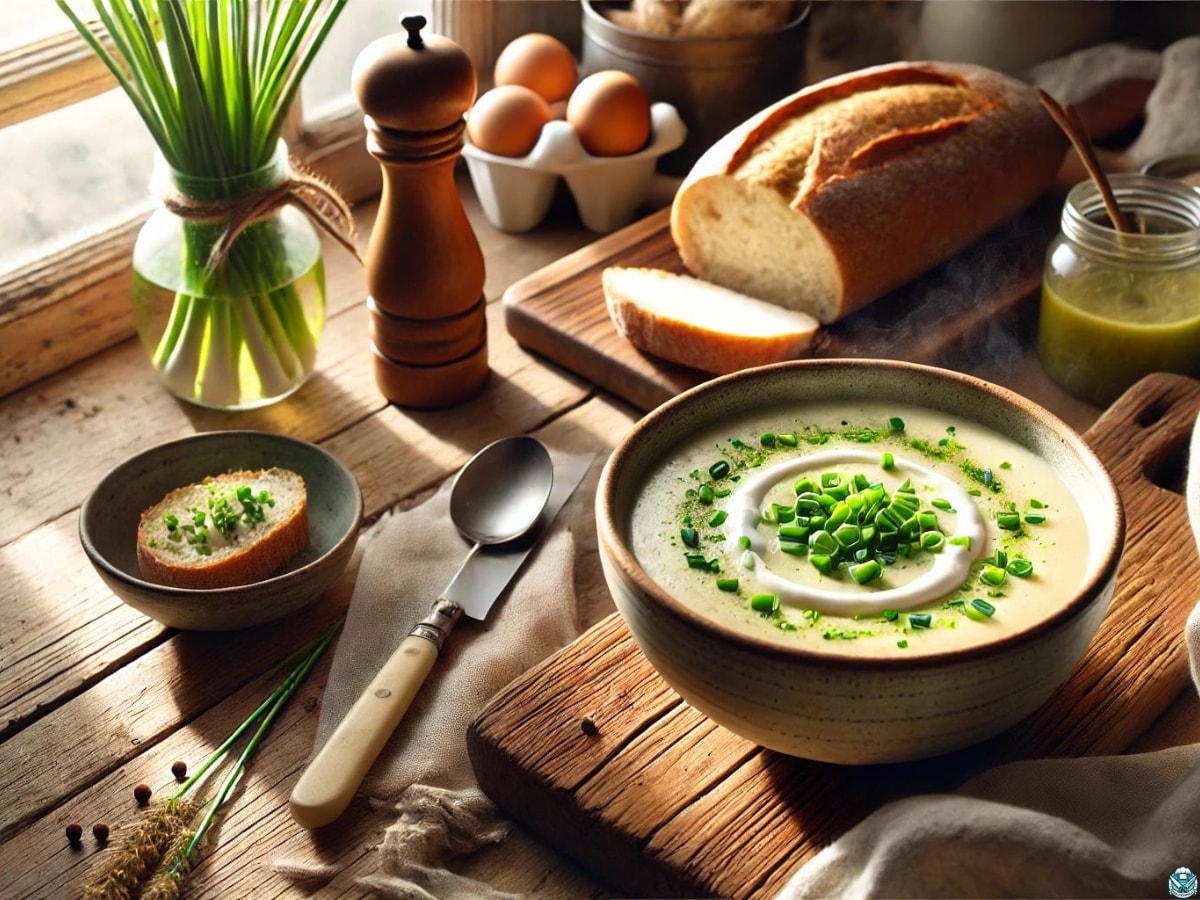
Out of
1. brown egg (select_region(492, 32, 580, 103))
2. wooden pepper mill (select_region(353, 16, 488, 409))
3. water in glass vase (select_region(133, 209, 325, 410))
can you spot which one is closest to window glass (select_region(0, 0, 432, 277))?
water in glass vase (select_region(133, 209, 325, 410))

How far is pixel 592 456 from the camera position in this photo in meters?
1.59

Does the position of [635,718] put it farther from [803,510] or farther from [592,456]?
[592,456]

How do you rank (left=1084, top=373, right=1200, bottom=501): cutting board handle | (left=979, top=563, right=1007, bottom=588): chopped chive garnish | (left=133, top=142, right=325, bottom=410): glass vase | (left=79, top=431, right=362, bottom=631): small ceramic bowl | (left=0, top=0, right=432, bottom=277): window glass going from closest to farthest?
(left=979, top=563, right=1007, bottom=588): chopped chive garnish, (left=79, top=431, right=362, bottom=631): small ceramic bowl, (left=1084, top=373, right=1200, bottom=501): cutting board handle, (left=133, top=142, right=325, bottom=410): glass vase, (left=0, top=0, right=432, bottom=277): window glass

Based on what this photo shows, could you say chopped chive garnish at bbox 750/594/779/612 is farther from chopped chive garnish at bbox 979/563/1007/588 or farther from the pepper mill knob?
the pepper mill knob

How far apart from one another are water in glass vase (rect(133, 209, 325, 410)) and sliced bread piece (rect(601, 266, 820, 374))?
400mm

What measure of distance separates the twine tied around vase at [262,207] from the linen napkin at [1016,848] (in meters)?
0.97

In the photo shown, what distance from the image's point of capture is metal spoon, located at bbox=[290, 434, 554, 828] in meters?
1.12

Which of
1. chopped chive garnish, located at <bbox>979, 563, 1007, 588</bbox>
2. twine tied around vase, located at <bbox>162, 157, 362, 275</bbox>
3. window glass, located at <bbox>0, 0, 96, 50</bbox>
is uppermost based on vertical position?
window glass, located at <bbox>0, 0, 96, 50</bbox>

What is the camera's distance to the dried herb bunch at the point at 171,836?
3.47 feet

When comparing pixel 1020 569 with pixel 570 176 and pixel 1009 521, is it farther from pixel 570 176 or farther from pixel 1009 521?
pixel 570 176

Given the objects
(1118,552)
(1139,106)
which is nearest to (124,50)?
(1118,552)

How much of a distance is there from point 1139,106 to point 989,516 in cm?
131

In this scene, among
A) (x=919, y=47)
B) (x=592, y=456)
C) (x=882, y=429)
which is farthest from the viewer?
(x=919, y=47)

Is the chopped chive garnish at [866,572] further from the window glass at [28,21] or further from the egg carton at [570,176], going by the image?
the window glass at [28,21]
